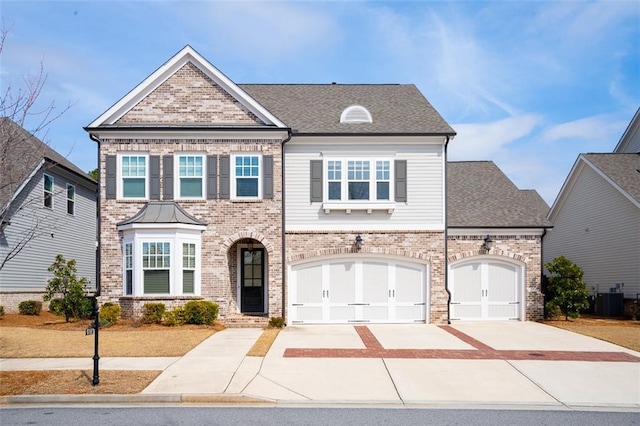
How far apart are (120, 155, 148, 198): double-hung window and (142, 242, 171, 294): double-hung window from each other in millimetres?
2128

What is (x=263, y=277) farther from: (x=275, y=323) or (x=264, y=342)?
(x=264, y=342)

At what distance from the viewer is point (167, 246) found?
66.0ft

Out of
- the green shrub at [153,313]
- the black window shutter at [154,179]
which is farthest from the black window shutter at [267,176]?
the green shrub at [153,313]

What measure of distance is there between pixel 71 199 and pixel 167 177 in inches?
442

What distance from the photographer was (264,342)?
16828 millimetres

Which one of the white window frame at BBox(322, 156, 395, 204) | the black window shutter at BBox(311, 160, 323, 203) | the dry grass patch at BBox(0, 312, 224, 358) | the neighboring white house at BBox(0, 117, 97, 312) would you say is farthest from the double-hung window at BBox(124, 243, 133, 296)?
the white window frame at BBox(322, 156, 395, 204)

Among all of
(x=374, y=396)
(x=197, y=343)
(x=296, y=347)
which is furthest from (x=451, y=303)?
(x=374, y=396)

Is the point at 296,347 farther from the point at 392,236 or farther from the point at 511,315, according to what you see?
the point at 511,315

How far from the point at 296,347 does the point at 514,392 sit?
21.1ft

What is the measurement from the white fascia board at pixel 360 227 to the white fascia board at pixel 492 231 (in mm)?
1040

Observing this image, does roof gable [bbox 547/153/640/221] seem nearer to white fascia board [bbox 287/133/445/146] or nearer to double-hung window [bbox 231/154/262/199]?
white fascia board [bbox 287/133/445/146]

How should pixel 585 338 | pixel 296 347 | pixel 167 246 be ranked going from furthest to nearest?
pixel 167 246 < pixel 585 338 < pixel 296 347

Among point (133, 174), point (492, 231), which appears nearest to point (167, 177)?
point (133, 174)

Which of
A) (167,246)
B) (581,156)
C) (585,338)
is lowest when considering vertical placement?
(585,338)
